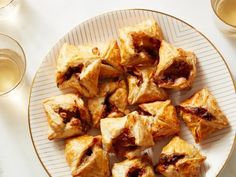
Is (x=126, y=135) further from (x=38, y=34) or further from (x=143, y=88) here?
(x=38, y=34)

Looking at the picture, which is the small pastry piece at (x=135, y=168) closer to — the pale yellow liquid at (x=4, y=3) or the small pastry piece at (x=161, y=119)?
the small pastry piece at (x=161, y=119)

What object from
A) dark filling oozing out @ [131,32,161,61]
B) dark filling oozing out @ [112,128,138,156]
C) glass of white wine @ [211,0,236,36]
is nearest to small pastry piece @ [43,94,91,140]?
dark filling oozing out @ [112,128,138,156]

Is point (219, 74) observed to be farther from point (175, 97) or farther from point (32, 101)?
point (32, 101)

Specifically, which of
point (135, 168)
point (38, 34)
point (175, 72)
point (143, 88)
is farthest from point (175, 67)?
point (38, 34)

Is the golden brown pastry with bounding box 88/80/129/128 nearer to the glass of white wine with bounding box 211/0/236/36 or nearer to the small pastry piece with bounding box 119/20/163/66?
the small pastry piece with bounding box 119/20/163/66

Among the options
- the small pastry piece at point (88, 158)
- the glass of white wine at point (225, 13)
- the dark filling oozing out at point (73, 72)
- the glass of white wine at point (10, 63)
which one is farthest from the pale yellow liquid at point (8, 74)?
the glass of white wine at point (225, 13)

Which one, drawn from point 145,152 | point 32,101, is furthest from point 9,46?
point 145,152
